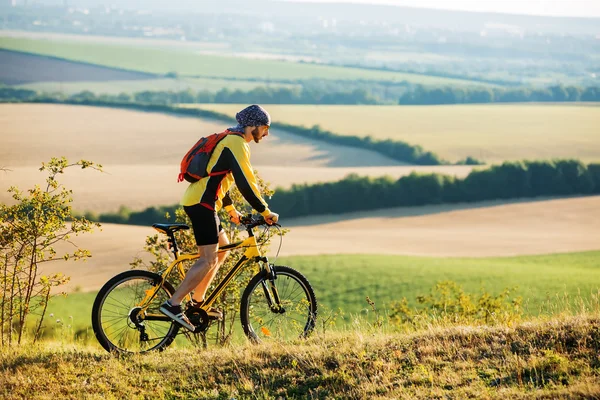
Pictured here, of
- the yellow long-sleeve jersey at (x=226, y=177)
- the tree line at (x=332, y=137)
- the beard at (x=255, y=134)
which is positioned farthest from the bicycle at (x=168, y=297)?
the tree line at (x=332, y=137)

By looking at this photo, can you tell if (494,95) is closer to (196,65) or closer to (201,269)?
(196,65)

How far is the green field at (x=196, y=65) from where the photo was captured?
13588cm

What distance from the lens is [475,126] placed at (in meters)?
83.1

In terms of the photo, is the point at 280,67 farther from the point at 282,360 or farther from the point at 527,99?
the point at 282,360

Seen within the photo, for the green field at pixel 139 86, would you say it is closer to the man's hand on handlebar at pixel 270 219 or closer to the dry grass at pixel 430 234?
the dry grass at pixel 430 234

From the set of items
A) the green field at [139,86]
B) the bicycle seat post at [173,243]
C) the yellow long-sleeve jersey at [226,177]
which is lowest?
the bicycle seat post at [173,243]

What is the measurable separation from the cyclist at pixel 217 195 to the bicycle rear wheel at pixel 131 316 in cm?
23

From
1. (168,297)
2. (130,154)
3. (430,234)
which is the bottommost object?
(430,234)

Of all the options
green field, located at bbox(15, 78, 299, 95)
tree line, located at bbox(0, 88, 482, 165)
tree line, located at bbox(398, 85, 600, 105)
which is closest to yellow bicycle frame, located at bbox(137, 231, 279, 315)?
tree line, located at bbox(0, 88, 482, 165)

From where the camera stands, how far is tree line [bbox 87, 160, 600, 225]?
47312mm

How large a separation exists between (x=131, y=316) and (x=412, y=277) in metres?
24.9

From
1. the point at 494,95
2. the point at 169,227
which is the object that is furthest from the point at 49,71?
the point at 169,227

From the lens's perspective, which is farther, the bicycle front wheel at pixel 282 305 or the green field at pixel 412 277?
the green field at pixel 412 277

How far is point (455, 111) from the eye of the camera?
9662cm
